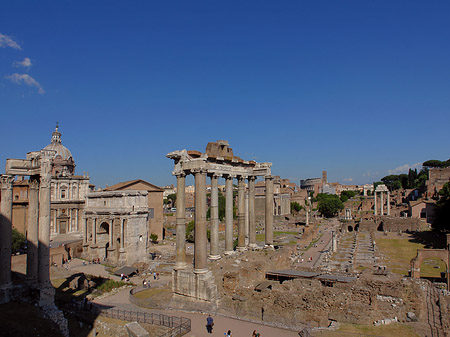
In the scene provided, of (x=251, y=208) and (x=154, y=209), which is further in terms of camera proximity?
(x=154, y=209)

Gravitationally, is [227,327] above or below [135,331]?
below

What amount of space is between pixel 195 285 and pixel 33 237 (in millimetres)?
9063

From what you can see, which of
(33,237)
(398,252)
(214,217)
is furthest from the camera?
(398,252)

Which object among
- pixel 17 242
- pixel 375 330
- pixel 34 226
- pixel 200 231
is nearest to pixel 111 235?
pixel 17 242

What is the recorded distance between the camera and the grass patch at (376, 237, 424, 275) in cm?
3576

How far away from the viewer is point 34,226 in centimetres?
1925

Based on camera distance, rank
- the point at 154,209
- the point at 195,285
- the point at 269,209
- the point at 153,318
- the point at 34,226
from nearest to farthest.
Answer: the point at 153,318 → the point at 195,285 → the point at 34,226 → the point at 269,209 → the point at 154,209

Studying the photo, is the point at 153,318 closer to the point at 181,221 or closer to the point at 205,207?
the point at 181,221

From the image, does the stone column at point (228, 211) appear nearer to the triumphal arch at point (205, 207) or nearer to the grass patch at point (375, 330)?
the triumphal arch at point (205, 207)

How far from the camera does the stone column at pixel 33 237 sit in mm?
18891

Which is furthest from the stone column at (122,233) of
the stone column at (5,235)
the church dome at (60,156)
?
the church dome at (60,156)

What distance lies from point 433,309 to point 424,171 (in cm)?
14456

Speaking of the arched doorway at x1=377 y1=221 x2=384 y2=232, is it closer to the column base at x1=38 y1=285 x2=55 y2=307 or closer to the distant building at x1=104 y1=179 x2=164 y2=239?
the distant building at x1=104 y1=179 x2=164 y2=239

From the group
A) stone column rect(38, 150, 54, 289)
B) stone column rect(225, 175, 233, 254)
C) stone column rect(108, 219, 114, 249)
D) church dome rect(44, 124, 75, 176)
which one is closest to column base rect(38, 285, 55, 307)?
stone column rect(38, 150, 54, 289)
